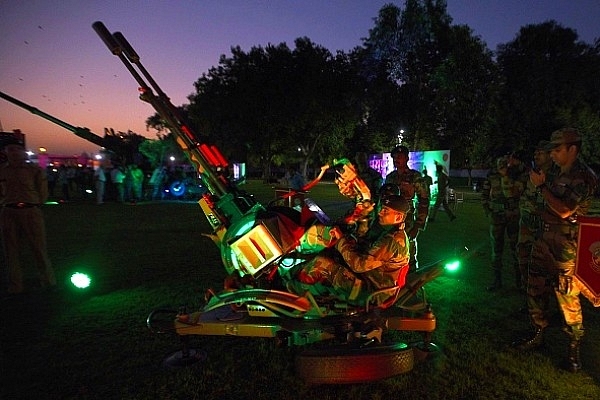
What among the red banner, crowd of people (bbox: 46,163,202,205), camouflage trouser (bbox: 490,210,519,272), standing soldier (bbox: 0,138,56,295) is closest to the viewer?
the red banner

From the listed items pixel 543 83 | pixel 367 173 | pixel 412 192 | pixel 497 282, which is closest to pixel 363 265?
pixel 412 192

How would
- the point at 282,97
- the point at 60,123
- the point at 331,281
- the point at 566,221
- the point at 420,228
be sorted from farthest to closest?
the point at 282,97 < the point at 60,123 < the point at 420,228 < the point at 566,221 < the point at 331,281

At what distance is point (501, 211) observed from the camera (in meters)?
6.17

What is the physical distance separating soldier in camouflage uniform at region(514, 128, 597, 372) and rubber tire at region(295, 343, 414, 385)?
1.77m

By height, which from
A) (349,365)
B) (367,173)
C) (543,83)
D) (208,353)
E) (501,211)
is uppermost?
(543,83)

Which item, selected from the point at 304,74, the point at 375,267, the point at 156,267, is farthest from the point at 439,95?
the point at 375,267

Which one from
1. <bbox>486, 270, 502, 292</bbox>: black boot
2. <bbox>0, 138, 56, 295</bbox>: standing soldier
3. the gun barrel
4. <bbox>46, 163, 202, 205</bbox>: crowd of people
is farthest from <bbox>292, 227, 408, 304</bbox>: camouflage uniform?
<bbox>46, 163, 202, 205</bbox>: crowd of people

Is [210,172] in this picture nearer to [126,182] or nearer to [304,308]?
[304,308]

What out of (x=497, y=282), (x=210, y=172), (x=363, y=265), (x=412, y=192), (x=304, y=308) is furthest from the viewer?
(x=497, y=282)

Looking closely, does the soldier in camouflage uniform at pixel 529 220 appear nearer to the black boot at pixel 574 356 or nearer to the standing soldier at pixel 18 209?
the black boot at pixel 574 356

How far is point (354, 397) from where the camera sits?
335cm

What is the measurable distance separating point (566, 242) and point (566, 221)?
0.20 metres

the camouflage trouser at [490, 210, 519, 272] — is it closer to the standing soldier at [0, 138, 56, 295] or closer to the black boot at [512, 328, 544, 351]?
the black boot at [512, 328, 544, 351]

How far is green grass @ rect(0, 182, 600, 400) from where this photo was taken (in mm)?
3438
